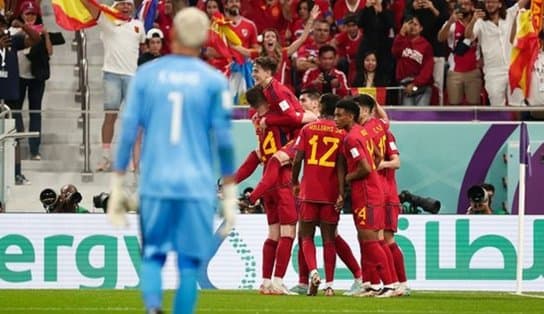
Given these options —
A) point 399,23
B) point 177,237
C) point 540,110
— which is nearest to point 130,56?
point 399,23

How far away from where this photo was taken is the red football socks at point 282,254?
61.2 feet

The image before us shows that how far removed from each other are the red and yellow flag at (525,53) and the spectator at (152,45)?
5262 millimetres

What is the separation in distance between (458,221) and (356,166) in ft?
13.0

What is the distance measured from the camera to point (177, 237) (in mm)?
11141

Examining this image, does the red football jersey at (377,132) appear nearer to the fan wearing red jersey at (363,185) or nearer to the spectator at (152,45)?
the fan wearing red jersey at (363,185)

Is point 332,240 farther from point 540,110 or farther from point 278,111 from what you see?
point 540,110

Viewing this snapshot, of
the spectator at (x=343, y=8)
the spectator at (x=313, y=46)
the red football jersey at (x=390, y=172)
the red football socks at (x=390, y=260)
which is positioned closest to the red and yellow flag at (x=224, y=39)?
the spectator at (x=313, y=46)

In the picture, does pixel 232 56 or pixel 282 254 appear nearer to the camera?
pixel 282 254

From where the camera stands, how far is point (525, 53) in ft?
77.5

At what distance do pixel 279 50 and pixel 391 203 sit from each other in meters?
6.06

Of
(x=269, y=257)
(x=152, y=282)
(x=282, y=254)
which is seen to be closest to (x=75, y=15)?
(x=269, y=257)

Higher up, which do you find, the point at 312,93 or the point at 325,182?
the point at 312,93

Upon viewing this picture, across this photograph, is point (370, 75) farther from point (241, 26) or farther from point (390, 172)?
point (390, 172)

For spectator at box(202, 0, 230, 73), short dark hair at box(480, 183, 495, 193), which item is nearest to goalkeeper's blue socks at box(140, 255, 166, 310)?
short dark hair at box(480, 183, 495, 193)
